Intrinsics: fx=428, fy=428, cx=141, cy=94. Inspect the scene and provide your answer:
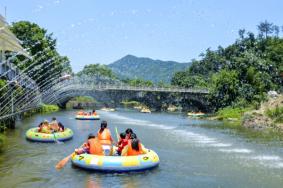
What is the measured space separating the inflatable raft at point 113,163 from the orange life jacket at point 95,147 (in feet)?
2.07

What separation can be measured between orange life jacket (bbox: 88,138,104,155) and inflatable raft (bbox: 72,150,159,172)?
24.8 inches

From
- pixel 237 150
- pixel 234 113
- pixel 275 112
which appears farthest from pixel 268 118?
pixel 234 113

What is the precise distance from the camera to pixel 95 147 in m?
24.6

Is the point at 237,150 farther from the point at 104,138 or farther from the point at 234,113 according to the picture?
the point at 234,113

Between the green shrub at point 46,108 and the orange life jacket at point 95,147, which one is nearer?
the orange life jacket at point 95,147

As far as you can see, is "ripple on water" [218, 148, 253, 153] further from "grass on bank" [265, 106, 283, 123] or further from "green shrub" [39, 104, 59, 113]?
"green shrub" [39, 104, 59, 113]

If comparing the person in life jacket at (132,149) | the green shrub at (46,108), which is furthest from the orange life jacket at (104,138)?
the green shrub at (46,108)

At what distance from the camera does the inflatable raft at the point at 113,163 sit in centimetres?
2314

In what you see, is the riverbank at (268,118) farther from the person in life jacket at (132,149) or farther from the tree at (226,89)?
the person in life jacket at (132,149)

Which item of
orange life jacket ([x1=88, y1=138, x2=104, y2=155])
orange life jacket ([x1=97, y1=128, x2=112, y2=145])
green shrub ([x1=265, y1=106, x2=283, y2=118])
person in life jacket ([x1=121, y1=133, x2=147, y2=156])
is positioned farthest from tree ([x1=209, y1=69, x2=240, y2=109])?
orange life jacket ([x1=88, y1=138, x2=104, y2=155])

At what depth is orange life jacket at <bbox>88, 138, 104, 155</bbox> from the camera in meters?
24.6

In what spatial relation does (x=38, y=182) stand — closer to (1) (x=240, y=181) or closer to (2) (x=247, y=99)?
(1) (x=240, y=181)

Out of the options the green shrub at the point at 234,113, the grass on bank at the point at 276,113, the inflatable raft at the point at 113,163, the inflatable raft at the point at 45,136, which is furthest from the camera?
the green shrub at the point at 234,113

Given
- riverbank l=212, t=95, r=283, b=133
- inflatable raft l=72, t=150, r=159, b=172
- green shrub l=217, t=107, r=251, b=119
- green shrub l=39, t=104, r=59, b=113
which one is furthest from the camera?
green shrub l=39, t=104, r=59, b=113
